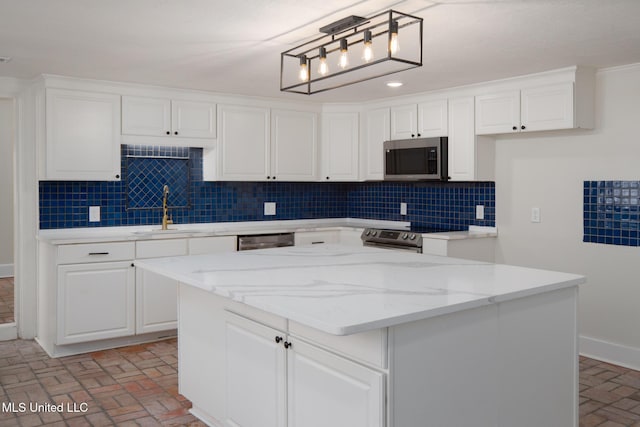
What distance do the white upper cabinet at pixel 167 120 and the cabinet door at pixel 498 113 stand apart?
235cm

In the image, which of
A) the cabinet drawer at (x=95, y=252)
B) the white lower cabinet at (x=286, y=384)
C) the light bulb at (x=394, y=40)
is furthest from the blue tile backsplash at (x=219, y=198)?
the light bulb at (x=394, y=40)

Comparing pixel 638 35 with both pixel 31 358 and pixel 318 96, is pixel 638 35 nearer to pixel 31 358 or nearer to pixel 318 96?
pixel 318 96

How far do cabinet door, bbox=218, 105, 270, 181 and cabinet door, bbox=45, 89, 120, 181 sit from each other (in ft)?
3.14

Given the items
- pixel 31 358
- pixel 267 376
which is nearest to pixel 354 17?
pixel 267 376

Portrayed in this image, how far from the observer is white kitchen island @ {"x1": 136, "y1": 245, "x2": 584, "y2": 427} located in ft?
6.16

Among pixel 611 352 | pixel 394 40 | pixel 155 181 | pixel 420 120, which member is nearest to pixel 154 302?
pixel 155 181

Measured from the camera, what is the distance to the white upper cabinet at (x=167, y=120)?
183 inches

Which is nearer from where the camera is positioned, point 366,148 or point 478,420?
point 478,420

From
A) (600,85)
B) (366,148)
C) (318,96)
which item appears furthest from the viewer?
(366,148)

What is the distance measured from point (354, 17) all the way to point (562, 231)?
2703mm

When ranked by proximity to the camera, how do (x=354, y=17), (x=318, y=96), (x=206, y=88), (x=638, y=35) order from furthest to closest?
1. (x=318, y=96)
2. (x=206, y=88)
3. (x=638, y=35)
4. (x=354, y=17)

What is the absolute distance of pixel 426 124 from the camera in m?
5.09

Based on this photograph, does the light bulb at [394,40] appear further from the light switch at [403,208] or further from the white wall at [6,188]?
the white wall at [6,188]

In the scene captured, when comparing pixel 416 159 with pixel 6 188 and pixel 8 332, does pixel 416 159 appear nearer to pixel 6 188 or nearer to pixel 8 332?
pixel 8 332
